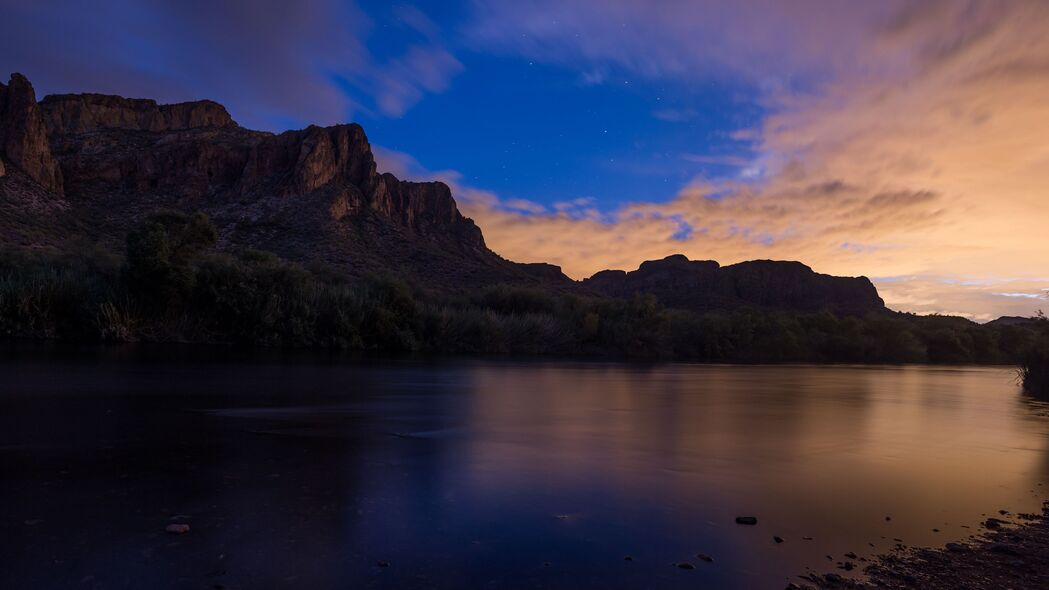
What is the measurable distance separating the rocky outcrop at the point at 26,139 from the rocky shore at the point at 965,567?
3008 inches

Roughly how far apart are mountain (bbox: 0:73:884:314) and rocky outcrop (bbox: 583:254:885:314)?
0.28 meters

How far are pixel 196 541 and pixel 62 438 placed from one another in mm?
4050

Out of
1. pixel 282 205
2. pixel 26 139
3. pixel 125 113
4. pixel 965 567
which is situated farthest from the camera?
pixel 125 113

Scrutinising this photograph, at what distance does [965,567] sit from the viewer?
372cm

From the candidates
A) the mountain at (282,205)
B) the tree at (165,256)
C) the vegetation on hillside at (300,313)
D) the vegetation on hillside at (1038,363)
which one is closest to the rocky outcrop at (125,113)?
the mountain at (282,205)

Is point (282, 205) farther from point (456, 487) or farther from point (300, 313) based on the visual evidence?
point (456, 487)

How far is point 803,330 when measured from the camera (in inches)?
1813

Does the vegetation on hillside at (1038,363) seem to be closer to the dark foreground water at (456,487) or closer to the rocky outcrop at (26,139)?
the dark foreground water at (456,487)

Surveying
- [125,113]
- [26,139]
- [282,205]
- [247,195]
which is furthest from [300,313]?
[125,113]

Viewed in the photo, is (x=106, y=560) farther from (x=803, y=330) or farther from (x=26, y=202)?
(x=26, y=202)

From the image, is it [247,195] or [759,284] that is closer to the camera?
[247,195]

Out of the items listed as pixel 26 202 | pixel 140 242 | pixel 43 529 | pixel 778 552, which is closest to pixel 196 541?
pixel 43 529

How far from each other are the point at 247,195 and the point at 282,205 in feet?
25.8

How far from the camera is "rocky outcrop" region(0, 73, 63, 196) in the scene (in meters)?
62.3
